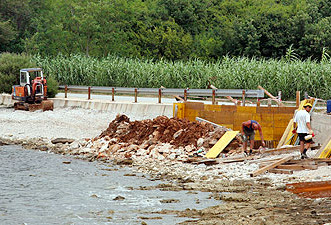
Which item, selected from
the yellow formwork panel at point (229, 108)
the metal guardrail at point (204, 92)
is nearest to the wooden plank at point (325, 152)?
the yellow formwork panel at point (229, 108)

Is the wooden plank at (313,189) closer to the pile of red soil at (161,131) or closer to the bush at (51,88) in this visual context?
the pile of red soil at (161,131)

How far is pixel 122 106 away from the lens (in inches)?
1192

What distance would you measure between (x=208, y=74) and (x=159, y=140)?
47.4 ft

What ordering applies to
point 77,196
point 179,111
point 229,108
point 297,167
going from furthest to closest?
point 179,111 → point 229,108 → point 297,167 → point 77,196

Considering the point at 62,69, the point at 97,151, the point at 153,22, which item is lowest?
the point at 97,151

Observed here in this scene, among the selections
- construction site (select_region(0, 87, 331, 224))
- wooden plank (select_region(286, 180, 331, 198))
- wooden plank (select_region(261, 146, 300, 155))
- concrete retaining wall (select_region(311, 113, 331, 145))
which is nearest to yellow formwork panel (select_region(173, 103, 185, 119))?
construction site (select_region(0, 87, 331, 224))

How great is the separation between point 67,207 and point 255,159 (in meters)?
6.69

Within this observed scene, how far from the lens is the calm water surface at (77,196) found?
13.0m

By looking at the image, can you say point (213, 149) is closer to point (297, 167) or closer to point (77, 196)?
point (297, 167)

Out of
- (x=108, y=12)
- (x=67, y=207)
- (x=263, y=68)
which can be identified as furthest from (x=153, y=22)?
(x=67, y=207)

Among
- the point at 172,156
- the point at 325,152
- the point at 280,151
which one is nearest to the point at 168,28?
the point at 172,156

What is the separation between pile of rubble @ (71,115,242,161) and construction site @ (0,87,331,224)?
4cm

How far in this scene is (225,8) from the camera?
6469 centimetres

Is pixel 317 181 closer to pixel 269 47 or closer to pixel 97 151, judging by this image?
pixel 97 151
